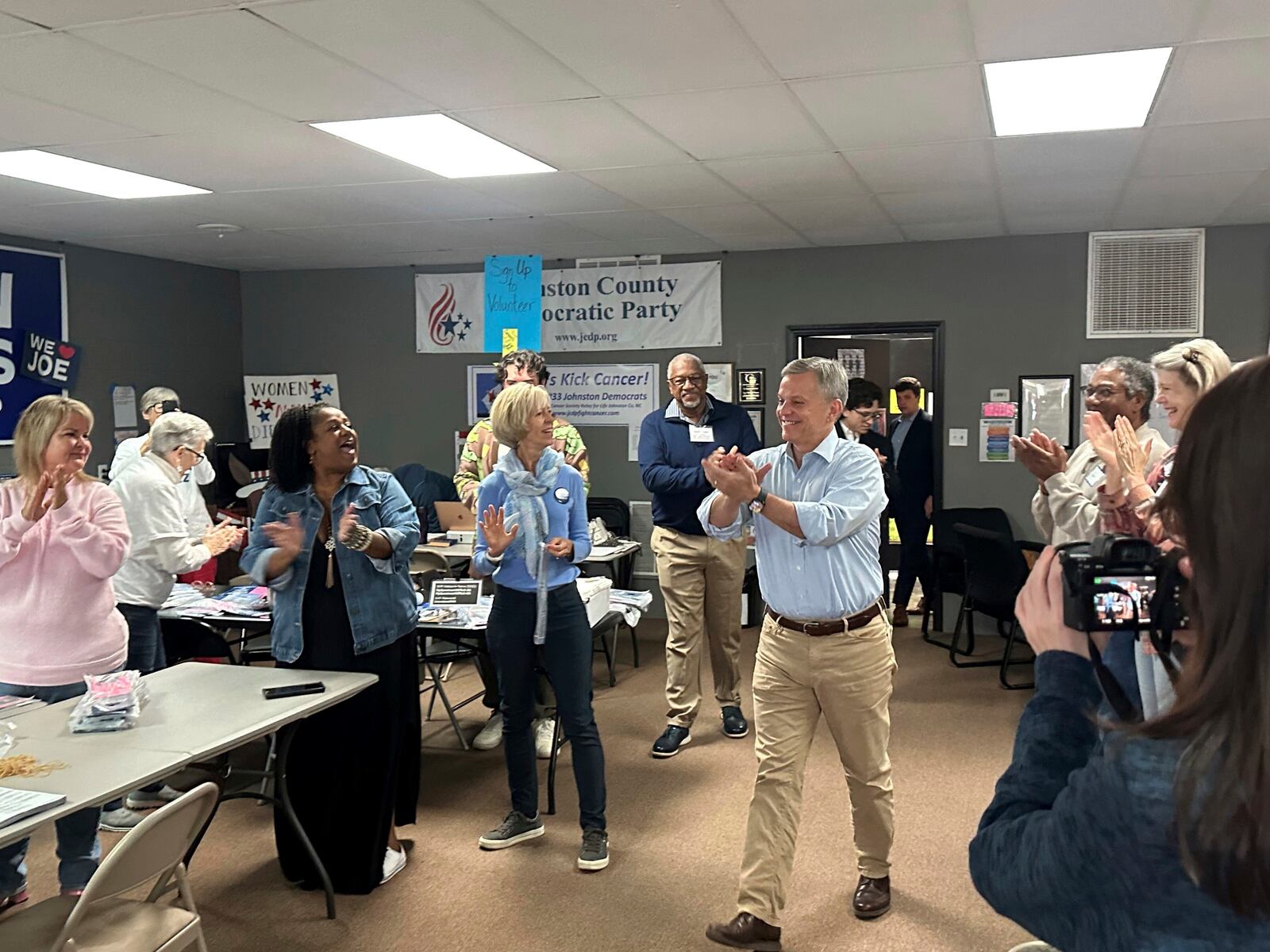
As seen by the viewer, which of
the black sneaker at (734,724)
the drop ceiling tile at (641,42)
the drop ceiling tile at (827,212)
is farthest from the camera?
the drop ceiling tile at (827,212)

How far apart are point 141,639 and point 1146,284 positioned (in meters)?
6.11

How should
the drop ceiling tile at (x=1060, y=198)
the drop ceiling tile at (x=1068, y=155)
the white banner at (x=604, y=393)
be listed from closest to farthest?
the drop ceiling tile at (x=1068, y=155) → the drop ceiling tile at (x=1060, y=198) → the white banner at (x=604, y=393)

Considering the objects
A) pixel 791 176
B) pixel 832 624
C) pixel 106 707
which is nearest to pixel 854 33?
pixel 832 624

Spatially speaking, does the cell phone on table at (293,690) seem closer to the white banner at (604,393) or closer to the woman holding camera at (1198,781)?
the woman holding camera at (1198,781)

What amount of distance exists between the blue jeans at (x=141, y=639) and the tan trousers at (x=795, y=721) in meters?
2.45

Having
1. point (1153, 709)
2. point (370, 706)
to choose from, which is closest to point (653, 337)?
point (370, 706)

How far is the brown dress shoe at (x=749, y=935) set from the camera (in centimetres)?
291

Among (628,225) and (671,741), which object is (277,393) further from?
(671,741)

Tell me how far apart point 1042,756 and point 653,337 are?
6.76 m

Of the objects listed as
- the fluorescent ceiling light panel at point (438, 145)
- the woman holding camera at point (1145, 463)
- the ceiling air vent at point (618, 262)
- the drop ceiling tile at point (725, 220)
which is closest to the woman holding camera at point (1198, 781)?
the woman holding camera at point (1145, 463)

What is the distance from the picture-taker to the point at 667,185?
5.14 meters

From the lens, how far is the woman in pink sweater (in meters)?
3.15

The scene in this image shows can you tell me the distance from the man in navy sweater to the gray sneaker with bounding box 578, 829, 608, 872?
116 centimetres

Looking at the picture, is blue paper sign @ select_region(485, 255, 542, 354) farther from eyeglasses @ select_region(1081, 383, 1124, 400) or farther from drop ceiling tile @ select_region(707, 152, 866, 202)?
eyeglasses @ select_region(1081, 383, 1124, 400)
